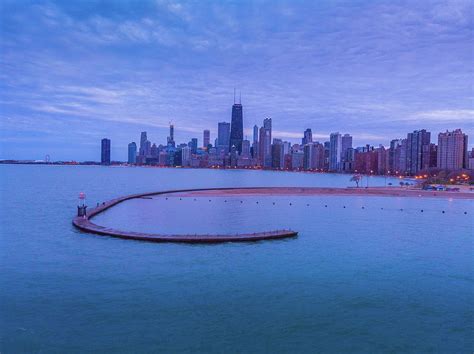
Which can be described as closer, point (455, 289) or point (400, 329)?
point (400, 329)

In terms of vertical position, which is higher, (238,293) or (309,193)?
(309,193)

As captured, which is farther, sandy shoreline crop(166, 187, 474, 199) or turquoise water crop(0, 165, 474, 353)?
sandy shoreline crop(166, 187, 474, 199)

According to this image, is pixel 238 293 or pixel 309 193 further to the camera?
pixel 309 193

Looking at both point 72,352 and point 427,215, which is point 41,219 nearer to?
point 72,352

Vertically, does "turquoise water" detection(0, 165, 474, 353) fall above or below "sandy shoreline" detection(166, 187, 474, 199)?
below

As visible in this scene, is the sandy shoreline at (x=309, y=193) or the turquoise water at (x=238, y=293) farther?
the sandy shoreline at (x=309, y=193)

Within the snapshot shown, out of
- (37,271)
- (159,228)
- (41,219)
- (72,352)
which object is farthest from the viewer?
(41,219)

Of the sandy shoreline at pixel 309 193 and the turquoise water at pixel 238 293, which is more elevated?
the sandy shoreline at pixel 309 193

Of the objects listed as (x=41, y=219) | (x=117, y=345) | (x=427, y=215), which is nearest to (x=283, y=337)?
(x=117, y=345)
